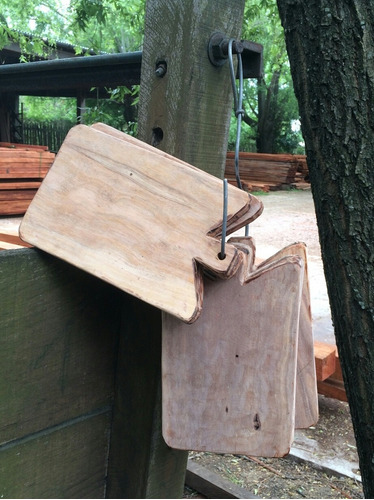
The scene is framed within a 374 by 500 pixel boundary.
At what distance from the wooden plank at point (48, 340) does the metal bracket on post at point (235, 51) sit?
0.61 metres

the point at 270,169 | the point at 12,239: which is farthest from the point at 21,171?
the point at 270,169

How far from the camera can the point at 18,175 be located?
875 centimetres

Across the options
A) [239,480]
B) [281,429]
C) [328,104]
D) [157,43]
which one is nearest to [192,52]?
[157,43]

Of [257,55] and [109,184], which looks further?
[257,55]

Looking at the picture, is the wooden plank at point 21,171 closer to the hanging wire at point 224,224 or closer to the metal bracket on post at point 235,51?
the metal bracket on post at point 235,51

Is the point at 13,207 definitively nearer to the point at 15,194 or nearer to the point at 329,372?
the point at 15,194

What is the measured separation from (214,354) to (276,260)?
0.76 feet

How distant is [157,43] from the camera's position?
1.37m

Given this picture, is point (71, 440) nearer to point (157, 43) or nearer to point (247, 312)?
point (247, 312)

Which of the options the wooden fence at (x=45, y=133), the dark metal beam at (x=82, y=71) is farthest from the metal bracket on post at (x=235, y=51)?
the wooden fence at (x=45, y=133)

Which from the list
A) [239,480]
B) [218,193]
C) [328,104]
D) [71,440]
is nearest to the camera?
[218,193]

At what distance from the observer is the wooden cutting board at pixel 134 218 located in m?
1.07

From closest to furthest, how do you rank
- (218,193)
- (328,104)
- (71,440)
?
(218,193) < (328,104) < (71,440)

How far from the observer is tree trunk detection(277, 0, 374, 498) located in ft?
3.89
